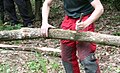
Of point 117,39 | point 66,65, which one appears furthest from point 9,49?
point 117,39

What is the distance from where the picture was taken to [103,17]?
8289mm

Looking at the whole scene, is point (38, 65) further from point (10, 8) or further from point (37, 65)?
point (10, 8)

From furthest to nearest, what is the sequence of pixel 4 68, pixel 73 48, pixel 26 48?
1. pixel 26 48
2. pixel 4 68
3. pixel 73 48

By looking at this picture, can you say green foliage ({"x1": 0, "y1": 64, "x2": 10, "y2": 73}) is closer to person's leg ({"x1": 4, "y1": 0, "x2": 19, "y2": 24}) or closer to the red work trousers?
the red work trousers

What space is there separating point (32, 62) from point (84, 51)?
183 cm

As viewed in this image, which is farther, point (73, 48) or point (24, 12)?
point (24, 12)

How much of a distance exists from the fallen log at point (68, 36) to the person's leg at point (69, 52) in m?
0.53

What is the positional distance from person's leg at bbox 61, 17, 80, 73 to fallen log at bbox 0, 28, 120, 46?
53 centimetres

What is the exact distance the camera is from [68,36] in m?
3.35

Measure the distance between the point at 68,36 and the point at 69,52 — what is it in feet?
2.33

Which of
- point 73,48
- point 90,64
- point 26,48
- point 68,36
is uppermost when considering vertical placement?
point 68,36

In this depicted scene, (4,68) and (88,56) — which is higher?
(88,56)

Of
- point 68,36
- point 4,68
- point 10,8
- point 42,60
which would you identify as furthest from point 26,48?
point 68,36

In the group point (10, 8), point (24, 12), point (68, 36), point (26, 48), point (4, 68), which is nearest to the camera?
point (68, 36)
